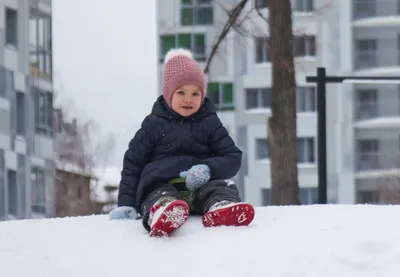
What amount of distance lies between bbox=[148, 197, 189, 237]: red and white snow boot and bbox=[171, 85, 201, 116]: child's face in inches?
33.7

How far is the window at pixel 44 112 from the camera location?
1297 inches

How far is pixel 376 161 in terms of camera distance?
143 ft

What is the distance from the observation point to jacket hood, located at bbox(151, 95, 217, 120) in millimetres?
7129

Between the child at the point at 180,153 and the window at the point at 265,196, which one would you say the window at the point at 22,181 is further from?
the child at the point at 180,153

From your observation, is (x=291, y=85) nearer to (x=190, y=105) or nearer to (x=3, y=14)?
(x=190, y=105)

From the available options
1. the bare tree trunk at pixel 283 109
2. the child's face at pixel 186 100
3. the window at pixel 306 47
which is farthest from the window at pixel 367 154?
the child's face at pixel 186 100

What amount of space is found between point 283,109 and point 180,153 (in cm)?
437

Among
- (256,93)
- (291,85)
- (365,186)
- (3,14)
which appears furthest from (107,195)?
(291,85)

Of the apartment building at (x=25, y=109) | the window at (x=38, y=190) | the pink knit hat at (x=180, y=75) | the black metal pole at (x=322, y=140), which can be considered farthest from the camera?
the window at (x=38, y=190)

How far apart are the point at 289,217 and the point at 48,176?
91.3 ft

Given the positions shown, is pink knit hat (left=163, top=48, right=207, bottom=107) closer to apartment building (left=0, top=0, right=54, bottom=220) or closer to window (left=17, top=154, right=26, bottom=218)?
apartment building (left=0, top=0, right=54, bottom=220)

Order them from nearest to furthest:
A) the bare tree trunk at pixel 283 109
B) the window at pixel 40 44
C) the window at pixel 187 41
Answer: the bare tree trunk at pixel 283 109 < the window at pixel 40 44 < the window at pixel 187 41

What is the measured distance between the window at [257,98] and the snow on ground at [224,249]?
36.5 metres

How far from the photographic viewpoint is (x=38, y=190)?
34031 mm
